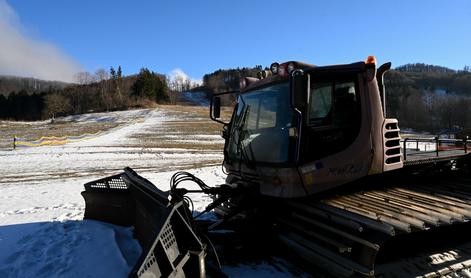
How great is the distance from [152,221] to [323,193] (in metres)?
2.35

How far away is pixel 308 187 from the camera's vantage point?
176 inches

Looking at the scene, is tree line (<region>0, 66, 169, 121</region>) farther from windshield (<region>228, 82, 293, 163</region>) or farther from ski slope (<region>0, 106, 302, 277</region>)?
windshield (<region>228, 82, 293, 163</region>)

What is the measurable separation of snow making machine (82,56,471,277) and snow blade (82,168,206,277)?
2cm

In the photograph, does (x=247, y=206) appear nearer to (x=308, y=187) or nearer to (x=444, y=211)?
(x=308, y=187)

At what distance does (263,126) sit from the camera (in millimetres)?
5223

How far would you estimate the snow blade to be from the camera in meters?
3.19

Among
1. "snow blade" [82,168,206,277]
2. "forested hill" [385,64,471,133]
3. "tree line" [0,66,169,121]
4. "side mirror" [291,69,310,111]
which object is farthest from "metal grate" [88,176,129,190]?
"tree line" [0,66,169,121]

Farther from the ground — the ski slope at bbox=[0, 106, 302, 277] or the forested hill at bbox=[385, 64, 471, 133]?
the forested hill at bbox=[385, 64, 471, 133]

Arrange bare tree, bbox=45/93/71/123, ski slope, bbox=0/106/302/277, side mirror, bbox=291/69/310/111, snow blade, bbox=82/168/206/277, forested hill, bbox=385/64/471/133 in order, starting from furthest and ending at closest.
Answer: bare tree, bbox=45/93/71/123 < forested hill, bbox=385/64/471/133 < ski slope, bbox=0/106/302/277 < side mirror, bbox=291/69/310/111 < snow blade, bbox=82/168/206/277

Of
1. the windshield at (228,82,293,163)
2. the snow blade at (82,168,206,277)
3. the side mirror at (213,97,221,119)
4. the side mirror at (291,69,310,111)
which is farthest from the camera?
the side mirror at (213,97,221,119)

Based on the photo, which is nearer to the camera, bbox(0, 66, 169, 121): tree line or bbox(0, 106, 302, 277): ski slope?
bbox(0, 106, 302, 277): ski slope

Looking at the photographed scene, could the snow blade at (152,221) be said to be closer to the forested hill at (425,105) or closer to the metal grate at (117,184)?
the metal grate at (117,184)

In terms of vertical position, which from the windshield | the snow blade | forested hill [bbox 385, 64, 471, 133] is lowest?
the snow blade

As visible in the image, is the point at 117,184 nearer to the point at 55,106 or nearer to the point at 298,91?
the point at 298,91
